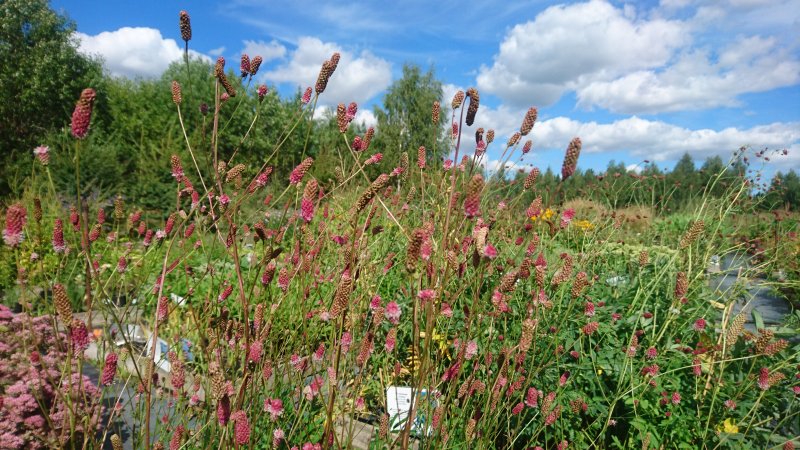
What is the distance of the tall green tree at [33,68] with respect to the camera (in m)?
23.5

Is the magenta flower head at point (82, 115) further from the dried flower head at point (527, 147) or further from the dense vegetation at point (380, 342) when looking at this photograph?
the dried flower head at point (527, 147)

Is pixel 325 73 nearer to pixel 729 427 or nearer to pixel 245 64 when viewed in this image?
pixel 245 64

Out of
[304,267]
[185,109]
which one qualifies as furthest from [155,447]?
[185,109]

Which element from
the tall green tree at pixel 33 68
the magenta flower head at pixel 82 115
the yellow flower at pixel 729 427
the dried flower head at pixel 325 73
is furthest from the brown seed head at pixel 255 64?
the tall green tree at pixel 33 68

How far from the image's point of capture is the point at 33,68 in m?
24.6

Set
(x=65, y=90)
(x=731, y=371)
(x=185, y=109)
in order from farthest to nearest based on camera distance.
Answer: (x=65, y=90), (x=185, y=109), (x=731, y=371)

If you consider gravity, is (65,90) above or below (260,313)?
above

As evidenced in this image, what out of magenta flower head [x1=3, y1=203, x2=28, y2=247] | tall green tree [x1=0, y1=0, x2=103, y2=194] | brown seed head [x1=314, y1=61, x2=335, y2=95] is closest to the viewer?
magenta flower head [x1=3, y1=203, x2=28, y2=247]

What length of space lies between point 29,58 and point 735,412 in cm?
3349

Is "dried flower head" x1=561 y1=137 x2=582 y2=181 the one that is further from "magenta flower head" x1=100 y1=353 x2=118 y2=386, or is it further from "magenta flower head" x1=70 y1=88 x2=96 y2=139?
"magenta flower head" x1=100 y1=353 x2=118 y2=386

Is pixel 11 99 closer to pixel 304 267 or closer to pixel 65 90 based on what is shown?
pixel 65 90

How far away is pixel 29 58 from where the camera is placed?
80.8ft

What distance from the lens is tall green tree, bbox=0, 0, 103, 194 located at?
23531mm

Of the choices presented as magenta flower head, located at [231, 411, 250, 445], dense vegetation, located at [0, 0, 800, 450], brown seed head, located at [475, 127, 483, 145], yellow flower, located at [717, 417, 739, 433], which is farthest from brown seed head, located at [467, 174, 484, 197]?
yellow flower, located at [717, 417, 739, 433]
